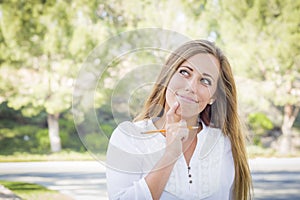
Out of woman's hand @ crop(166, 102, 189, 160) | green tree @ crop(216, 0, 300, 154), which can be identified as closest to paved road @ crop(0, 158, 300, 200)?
green tree @ crop(216, 0, 300, 154)

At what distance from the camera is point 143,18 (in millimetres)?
2906

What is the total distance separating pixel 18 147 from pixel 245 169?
7.40 ft

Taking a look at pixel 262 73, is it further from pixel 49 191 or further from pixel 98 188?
pixel 49 191

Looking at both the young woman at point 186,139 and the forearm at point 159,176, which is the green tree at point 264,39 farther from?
the forearm at point 159,176

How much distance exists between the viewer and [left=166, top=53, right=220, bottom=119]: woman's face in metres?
0.74

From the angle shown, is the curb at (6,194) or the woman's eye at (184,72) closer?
the woman's eye at (184,72)

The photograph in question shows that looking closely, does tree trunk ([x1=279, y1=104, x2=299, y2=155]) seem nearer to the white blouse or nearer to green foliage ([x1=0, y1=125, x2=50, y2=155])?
green foliage ([x1=0, y1=125, x2=50, y2=155])

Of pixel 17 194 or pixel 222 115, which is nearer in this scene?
pixel 222 115

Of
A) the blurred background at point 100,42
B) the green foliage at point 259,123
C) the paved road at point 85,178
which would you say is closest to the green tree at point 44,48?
the blurred background at point 100,42

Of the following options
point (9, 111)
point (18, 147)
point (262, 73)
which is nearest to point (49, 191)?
point (18, 147)

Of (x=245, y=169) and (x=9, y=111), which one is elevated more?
(x=9, y=111)

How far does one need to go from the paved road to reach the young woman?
194 cm

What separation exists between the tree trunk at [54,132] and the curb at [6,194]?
39cm

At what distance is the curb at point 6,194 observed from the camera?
2.68m
